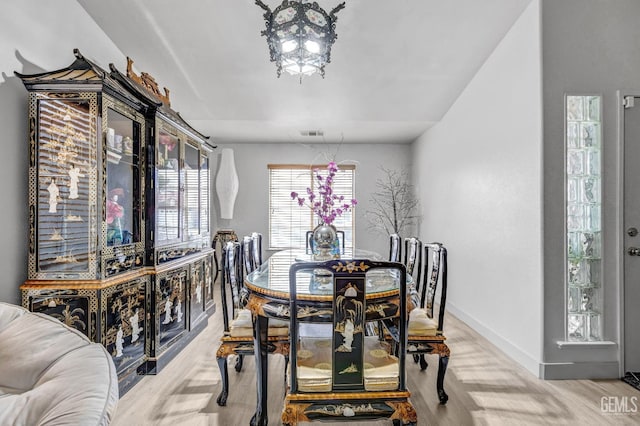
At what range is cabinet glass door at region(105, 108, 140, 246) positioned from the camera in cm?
235

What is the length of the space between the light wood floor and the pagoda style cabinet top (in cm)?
32

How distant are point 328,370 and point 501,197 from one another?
7.95ft

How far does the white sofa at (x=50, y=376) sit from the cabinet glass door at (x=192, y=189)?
7.20 ft

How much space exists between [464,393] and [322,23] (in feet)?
8.65

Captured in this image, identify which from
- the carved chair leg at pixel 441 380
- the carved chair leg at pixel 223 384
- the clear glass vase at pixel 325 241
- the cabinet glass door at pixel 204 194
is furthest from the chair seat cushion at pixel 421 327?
the cabinet glass door at pixel 204 194

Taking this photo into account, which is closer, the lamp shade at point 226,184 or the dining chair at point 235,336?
the dining chair at point 235,336

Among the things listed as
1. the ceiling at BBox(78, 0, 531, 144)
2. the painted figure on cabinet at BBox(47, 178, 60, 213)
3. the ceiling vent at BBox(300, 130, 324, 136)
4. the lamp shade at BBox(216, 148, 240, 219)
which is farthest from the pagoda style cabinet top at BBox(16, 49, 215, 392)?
the lamp shade at BBox(216, 148, 240, 219)

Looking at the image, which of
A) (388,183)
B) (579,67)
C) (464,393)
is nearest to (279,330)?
(464,393)

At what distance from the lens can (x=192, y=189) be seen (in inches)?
142

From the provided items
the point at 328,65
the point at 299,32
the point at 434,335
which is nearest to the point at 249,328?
the point at 434,335

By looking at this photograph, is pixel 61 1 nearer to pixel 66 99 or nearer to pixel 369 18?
pixel 66 99

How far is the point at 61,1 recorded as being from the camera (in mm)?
2502

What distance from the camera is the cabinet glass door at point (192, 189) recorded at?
3.43 m

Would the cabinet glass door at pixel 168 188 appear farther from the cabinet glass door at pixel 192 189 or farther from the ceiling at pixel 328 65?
the ceiling at pixel 328 65
